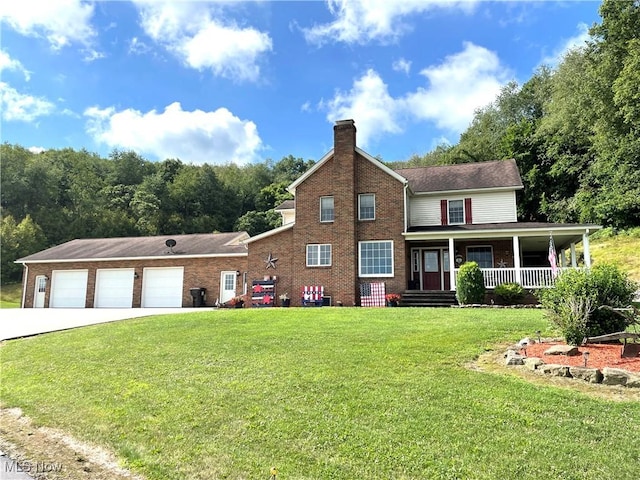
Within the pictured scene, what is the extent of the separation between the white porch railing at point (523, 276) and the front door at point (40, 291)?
26.2 metres

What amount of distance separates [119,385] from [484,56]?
61.2 ft

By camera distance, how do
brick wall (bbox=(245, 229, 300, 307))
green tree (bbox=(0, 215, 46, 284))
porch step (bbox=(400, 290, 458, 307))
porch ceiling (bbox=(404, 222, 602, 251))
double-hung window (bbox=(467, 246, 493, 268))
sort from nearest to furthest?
porch ceiling (bbox=(404, 222, 602, 251))
porch step (bbox=(400, 290, 458, 307))
brick wall (bbox=(245, 229, 300, 307))
double-hung window (bbox=(467, 246, 493, 268))
green tree (bbox=(0, 215, 46, 284))

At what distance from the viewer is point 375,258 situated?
1917cm

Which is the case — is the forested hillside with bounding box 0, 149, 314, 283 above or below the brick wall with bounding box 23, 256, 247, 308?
above

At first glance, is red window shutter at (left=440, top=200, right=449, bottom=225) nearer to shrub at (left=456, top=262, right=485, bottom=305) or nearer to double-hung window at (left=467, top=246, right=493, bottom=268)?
double-hung window at (left=467, top=246, right=493, bottom=268)

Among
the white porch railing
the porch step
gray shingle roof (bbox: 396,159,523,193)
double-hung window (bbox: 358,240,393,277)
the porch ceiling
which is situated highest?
gray shingle roof (bbox: 396,159,523,193)

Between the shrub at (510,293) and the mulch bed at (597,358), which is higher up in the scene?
the shrub at (510,293)

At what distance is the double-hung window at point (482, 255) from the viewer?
20.1 metres

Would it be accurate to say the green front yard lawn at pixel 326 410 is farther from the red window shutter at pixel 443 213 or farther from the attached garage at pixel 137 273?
the attached garage at pixel 137 273

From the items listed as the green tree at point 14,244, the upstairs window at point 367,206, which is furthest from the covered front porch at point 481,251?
the green tree at point 14,244

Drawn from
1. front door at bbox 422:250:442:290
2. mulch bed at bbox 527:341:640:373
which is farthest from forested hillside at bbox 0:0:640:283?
mulch bed at bbox 527:341:640:373

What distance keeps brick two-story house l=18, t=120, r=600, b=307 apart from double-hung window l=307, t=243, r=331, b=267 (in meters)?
0.05

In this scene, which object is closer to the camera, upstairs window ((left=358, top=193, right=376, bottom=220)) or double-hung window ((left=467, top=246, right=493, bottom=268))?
upstairs window ((left=358, top=193, right=376, bottom=220))

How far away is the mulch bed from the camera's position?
6.05m
